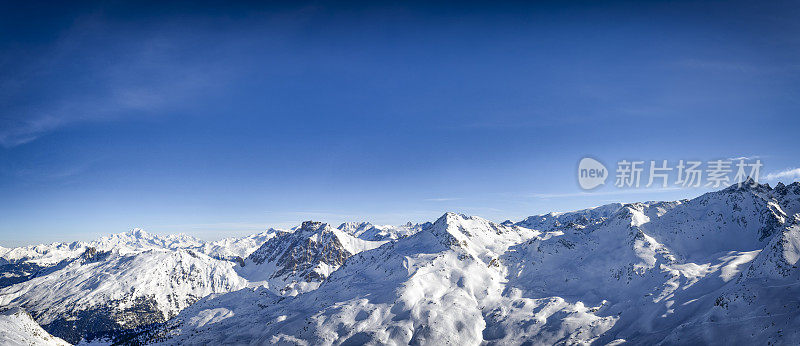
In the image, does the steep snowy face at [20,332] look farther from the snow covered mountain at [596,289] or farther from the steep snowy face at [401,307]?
the steep snowy face at [401,307]

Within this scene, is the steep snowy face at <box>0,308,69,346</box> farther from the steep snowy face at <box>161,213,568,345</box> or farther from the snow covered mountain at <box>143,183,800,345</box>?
the steep snowy face at <box>161,213,568,345</box>

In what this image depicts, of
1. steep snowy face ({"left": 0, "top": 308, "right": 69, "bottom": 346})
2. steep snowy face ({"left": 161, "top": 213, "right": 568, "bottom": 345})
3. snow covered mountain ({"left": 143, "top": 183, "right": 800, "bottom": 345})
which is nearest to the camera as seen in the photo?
snow covered mountain ({"left": 143, "top": 183, "right": 800, "bottom": 345})

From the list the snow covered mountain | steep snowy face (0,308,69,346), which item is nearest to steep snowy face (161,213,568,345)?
the snow covered mountain

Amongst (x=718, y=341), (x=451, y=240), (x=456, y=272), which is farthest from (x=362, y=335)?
(x=718, y=341)

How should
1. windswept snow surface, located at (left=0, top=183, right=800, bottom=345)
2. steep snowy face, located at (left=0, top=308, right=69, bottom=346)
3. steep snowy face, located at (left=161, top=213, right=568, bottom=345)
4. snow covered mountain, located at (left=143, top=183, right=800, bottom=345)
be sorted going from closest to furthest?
windswept snow surface, located at (left=0, top=183, right=800, bottom=345)
snow covered mountain, located at (left=143, top=183, right=800, bottom=345)
steep snowy face, located at (left=0, top=308, right=69, bottom=346)
steep snowy face, located at (left=161, top=213, right=568, bottom=345)

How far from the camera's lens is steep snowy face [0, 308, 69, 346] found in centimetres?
12381

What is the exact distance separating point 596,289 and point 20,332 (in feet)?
800

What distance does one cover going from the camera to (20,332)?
139m

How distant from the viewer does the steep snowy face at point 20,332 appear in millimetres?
123812

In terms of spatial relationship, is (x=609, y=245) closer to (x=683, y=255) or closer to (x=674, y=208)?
(x=683, y=255)

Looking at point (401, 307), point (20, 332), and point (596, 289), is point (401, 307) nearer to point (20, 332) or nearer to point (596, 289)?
point (596, 289)

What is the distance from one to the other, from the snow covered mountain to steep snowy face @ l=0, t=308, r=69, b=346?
55.7 meters

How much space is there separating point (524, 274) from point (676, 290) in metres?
64.3

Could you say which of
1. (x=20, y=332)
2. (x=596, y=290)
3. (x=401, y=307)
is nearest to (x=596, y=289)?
(x=596, y=290)
